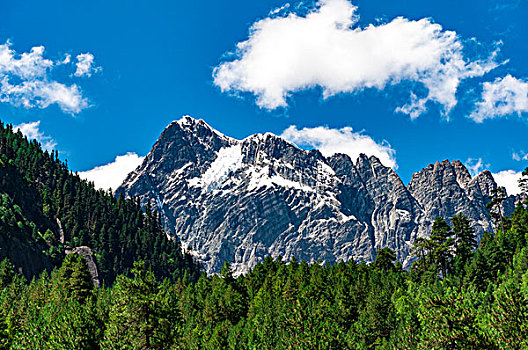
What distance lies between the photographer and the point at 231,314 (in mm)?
95562

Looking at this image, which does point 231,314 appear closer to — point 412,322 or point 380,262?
point 412,322

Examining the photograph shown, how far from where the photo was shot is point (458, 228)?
358 feet

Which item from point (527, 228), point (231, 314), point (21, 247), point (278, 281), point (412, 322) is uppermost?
point (21, 247)

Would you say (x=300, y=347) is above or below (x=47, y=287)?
below

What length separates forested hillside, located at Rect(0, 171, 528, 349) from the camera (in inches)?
1630

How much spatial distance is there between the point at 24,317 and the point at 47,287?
28511 mm

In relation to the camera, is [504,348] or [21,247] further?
[21,247]

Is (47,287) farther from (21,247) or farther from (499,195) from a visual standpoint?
(499,195)

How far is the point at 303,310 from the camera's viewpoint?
48.2m

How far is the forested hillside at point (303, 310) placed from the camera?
136 feet

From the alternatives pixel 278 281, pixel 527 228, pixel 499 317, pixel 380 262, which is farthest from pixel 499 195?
pixel 499 317

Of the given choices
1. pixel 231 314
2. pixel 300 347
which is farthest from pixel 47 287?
pixel 300 347

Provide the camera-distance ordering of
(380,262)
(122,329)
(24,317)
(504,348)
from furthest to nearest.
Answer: (380,262), (24,317), (122,329), (504,348)

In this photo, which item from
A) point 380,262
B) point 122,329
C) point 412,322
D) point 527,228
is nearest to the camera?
point 122,329
